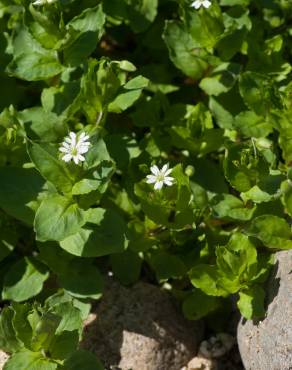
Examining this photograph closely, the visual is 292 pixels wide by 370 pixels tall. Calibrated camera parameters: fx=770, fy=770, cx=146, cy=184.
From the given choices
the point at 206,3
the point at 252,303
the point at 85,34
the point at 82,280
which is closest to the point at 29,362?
the point at 82,280

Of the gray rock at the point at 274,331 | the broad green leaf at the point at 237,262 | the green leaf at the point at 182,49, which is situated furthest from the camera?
the green leaf at the point at 182,49

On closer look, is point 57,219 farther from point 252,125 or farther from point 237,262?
point 252,125

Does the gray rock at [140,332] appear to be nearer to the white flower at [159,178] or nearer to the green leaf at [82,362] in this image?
the green leaf at [82,362]

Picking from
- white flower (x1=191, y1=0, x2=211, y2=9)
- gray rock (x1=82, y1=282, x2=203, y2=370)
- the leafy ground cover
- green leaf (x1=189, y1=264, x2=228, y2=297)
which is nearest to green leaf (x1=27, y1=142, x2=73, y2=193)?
the leafy ground cover

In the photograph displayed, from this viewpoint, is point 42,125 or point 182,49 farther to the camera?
point 182,49

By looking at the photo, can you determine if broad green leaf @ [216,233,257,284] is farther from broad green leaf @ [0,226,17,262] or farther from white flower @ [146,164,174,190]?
broad green leaf @ [0,226,17,262]

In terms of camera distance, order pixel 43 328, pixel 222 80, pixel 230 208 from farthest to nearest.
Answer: pixel 222 80
pixel 230 208
pixel 43 328

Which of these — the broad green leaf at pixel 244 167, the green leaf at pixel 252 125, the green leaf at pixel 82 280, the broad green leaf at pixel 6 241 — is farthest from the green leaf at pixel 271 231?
the broad green leaf at pixel 6 241
